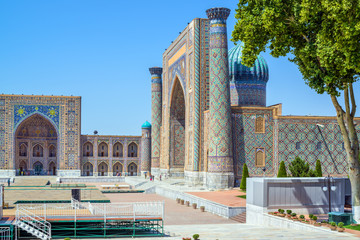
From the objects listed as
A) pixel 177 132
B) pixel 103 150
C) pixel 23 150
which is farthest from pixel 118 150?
pixel 177 132

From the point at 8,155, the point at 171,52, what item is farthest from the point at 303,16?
the point at 8,155

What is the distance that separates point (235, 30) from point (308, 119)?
1394 cm

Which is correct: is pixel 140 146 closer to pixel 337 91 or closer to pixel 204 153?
pixel 204 153

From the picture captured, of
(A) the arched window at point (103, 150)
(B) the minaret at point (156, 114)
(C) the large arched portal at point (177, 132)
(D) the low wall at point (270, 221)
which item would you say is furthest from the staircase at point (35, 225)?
(A) the arched window at point (103, 150)

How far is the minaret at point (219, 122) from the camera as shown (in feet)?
80.4

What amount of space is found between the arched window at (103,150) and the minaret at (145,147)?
4076 millimetres

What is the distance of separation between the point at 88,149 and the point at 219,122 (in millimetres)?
21942

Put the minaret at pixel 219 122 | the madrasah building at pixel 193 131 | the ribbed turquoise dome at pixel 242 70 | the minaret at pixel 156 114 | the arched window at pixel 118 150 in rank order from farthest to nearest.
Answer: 1. the arched window at pixel 118 150
2. the minaret at pixel 156 114
3. the ribbed turquoise dome at pixel 242 70
4. the madrasah building at pixel 193 131
5. the minaret at pixel 219 122

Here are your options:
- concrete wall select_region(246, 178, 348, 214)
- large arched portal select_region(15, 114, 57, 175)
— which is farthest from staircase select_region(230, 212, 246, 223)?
large arched portal select_region(15, 114, 57, 175)

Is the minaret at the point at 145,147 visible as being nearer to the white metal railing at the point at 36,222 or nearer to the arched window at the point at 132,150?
the arched window at the point at 132,150

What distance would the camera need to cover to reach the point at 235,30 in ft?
44.1

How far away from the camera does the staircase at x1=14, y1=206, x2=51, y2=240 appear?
11.5m

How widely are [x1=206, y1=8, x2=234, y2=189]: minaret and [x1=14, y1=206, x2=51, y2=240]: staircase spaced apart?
13.3 meters

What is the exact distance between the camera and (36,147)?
4309 centimetres
